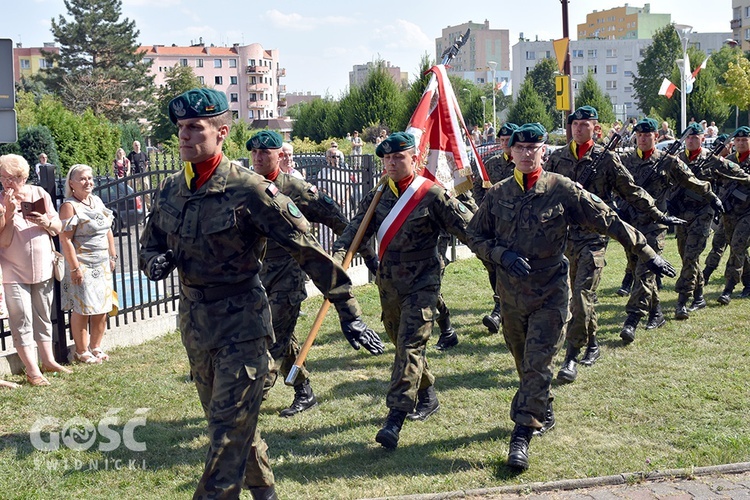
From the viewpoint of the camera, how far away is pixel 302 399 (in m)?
7.19

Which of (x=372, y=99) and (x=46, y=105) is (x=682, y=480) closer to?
(x=46, y=105)

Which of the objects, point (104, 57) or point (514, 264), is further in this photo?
point (104, 57)

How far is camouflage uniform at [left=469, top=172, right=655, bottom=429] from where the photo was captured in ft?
19.4

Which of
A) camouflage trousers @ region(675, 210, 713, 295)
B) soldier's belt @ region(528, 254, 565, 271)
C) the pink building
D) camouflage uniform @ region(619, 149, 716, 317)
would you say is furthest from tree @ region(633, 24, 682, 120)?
soldier's belt @ region(528, 254, 565, 271)

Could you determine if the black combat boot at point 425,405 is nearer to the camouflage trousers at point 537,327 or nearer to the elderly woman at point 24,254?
the camouflage trousers at point 537,327

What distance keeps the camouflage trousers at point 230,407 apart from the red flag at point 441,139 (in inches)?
152

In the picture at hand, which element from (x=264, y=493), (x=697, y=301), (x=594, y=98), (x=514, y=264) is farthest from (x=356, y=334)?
A: (x=594, y=98)

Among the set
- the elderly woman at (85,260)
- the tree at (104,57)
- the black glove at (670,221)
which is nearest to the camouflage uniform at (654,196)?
the black glove at (670,221)

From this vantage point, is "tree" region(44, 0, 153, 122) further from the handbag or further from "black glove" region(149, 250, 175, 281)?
"black glove" region(149, 250, 175, 281)

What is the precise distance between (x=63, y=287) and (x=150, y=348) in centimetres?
124

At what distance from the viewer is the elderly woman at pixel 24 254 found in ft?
25.1

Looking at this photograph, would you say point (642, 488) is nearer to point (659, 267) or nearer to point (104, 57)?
point (659, 267)

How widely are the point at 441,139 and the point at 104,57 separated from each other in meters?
78.4

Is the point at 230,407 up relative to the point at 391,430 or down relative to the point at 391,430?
up
